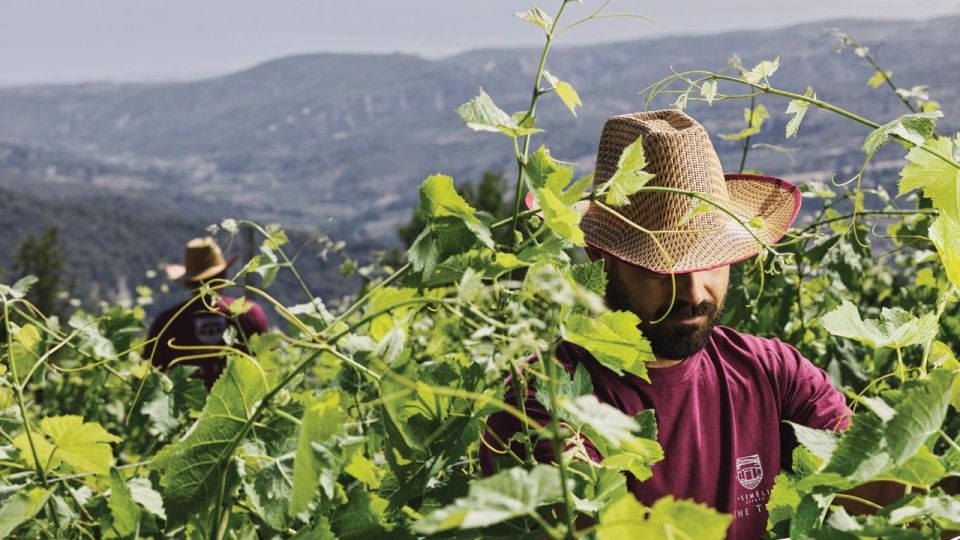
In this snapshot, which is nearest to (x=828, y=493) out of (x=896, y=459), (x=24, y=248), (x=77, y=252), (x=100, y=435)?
(x=896, y=459)

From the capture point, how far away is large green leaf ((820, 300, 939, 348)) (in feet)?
3.01

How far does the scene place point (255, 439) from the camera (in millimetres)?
988

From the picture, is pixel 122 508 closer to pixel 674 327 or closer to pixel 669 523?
pixel 669 523

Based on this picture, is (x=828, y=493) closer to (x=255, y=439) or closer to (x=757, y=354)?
(x=255, y=439)

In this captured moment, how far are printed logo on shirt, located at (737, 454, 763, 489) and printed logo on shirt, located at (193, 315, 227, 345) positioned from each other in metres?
3.78

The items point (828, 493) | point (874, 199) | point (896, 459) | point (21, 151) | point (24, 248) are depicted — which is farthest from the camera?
point (21, 151)

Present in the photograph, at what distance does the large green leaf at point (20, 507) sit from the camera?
47.0 inches

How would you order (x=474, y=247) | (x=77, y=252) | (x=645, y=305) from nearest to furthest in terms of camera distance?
1. (x=474, y=247)
2. (x=645, y=305)
3. (x=77, y=252)

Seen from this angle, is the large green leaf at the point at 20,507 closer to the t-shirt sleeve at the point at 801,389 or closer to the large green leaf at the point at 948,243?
the large green leaf at the point at 948,243

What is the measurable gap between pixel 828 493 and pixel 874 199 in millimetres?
2969

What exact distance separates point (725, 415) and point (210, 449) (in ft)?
3.34

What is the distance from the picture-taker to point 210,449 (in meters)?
0.95

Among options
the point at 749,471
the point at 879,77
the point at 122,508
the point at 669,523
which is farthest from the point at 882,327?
the point at 879,77

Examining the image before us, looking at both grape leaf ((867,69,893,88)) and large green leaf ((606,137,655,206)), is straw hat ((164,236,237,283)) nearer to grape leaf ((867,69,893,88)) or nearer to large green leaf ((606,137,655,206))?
grape leaf ((867,69,893,88))
